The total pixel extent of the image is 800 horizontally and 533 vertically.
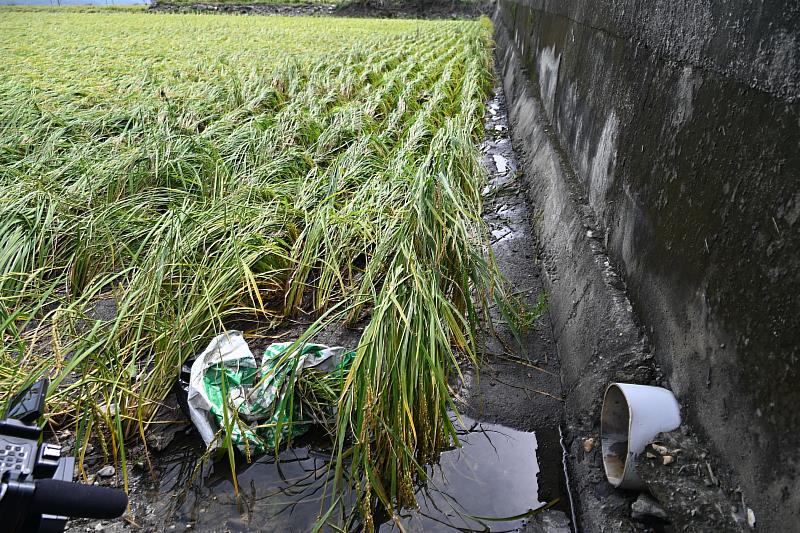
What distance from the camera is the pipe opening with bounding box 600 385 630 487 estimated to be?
4.99ft

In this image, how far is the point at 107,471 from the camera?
171cm

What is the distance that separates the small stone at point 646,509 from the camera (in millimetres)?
1305

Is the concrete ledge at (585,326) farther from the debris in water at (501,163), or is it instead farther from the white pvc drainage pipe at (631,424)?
the debris in water at (501,163)

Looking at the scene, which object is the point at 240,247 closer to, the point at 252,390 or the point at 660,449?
the point at 252,390

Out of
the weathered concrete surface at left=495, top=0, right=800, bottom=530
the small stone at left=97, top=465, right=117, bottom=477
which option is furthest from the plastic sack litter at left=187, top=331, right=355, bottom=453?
the weathered concrete surface at left=495, top=0, right=800, bottom=530

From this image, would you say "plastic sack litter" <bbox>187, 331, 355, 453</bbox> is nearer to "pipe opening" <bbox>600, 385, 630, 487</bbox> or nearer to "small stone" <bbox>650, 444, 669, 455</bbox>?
"pipe opening" <bbox>600, 385, 630, 487</bbox>

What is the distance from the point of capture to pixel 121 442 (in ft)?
5.34

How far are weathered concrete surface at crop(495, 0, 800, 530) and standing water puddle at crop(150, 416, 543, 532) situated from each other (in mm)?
248

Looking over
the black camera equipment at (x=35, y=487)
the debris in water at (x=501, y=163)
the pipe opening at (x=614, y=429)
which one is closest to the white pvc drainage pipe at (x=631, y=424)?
the pipe opening at (x=614, y=429)

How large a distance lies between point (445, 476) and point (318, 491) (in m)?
0.39

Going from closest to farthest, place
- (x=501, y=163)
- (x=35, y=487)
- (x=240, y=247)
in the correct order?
(x=35, y=487) < (x=240, y=247) < (x=501, y=163)

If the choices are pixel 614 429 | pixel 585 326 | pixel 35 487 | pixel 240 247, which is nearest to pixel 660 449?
pixel 614 429

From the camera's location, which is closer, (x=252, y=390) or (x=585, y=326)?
(x=252, y=390)

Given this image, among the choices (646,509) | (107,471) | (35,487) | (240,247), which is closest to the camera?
(35,487)
